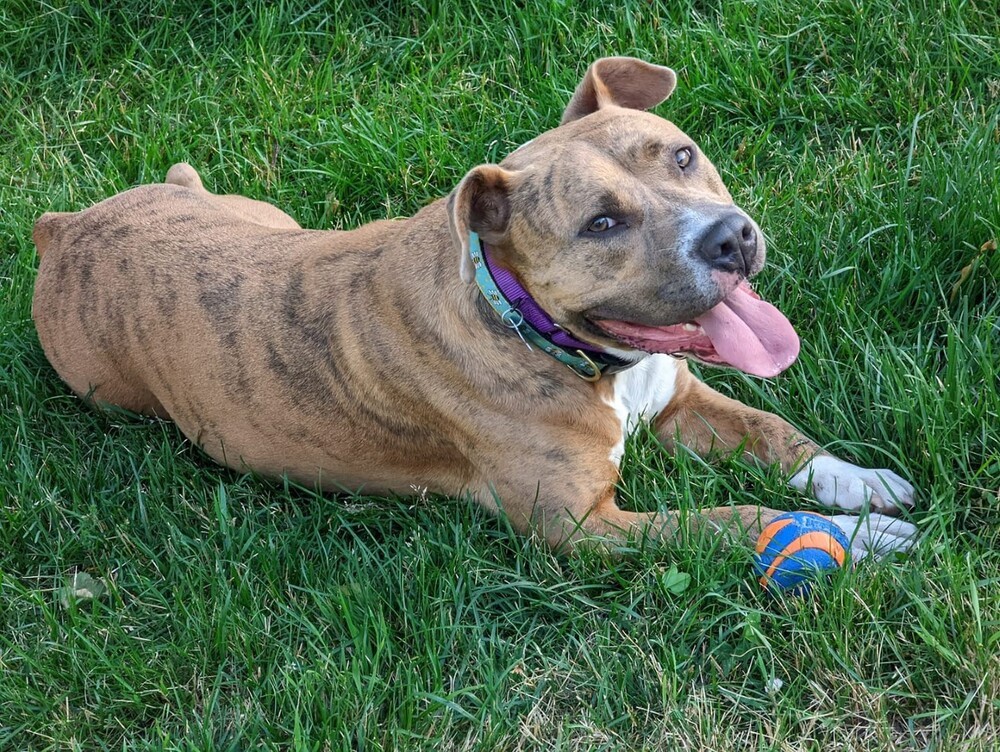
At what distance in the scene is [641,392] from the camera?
4027 mm

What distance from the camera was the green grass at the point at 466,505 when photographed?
3.31m

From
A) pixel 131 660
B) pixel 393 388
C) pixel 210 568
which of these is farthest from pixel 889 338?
pixel 131 660

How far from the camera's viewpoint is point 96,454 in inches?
182

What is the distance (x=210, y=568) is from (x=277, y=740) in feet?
2.52

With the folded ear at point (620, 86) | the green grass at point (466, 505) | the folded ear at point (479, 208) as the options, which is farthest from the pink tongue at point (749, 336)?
the folded ear at point (620, 86)

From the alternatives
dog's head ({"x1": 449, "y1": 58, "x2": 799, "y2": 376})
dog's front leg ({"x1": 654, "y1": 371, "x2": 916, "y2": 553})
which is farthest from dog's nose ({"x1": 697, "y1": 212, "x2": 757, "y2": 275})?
dog's front leg ({"x1": 654, "y1": 371, "x2": 916, "y2": 553})

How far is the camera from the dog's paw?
376 cm

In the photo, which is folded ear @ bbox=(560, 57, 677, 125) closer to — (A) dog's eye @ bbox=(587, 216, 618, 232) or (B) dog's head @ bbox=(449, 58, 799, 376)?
(B) dog's head @ bbox=(449, 58, 799, 376)

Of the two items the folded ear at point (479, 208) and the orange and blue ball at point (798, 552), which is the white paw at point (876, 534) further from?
the folded ear at point (479, 208)

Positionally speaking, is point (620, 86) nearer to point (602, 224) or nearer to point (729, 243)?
point (602, 224)

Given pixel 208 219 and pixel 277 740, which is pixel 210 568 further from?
pixel 208 219

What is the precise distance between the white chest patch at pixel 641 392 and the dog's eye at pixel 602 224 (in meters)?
0.59

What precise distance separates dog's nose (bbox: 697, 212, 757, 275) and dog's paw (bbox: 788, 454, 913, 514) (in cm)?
84

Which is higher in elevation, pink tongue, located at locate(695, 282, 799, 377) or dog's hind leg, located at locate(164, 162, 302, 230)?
pink tongue, located at locate(695, 282, 799, 377)
